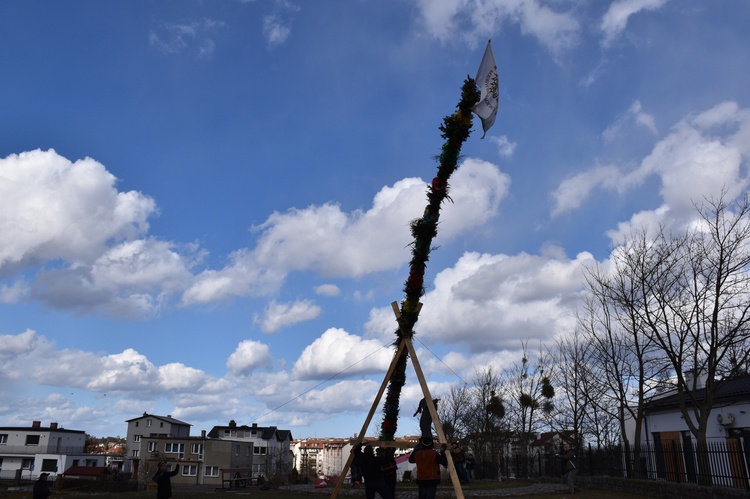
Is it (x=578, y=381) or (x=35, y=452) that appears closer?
(x=578, y=381)

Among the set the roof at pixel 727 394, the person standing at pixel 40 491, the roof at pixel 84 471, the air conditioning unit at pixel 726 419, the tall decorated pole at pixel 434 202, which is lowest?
the roof at pixel 84 471

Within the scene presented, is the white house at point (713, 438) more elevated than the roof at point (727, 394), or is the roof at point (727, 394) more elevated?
the roof at point (727, 394)

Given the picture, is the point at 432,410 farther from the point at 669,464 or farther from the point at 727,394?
the point at 727,394

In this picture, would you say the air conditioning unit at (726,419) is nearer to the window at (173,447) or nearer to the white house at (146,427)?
the window at (173,447)

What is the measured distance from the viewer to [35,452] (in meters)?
79.1

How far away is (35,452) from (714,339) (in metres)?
84.2

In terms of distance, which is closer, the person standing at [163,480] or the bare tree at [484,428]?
the person standing at [163,480]

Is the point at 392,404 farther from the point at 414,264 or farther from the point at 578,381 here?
the point at 578,381

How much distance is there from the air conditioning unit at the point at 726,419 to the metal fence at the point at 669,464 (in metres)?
0.77

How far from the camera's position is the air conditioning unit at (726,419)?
2791cm

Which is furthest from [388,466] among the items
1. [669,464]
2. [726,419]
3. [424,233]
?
[726,419]

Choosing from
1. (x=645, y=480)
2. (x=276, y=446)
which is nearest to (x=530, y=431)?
(x=645, y=480)

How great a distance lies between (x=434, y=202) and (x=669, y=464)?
16040 mm

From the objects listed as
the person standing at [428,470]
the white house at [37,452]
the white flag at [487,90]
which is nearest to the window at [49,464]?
the white house at [37,452]
